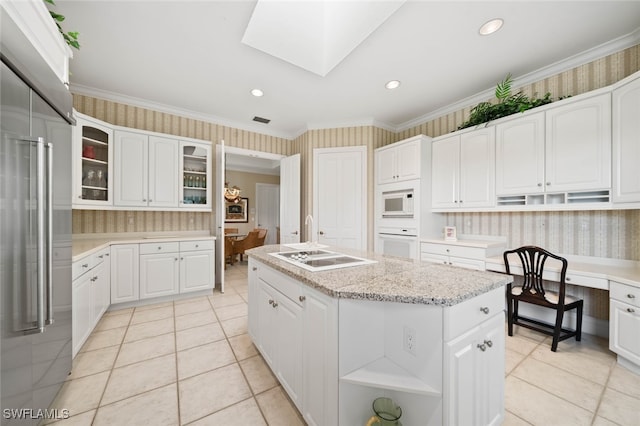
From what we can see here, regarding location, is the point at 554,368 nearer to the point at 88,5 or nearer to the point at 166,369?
the point at 166,369

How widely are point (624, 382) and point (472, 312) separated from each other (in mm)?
1742

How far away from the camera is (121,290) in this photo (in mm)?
2865

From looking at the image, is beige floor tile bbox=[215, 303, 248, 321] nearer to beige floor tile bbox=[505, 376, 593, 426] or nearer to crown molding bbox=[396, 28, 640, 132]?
beige floor tile bbox=[505, 376, 593, 426]

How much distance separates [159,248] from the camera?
3.09 m

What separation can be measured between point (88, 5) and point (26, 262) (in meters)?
2.02

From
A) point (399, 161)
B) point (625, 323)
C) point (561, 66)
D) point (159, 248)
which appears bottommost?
point (625, 323)

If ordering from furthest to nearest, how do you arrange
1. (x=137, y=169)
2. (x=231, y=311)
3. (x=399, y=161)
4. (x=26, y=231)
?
1. (x=399, y=161)
2. (x=137, y=169)
3. (x=231, y=311)
4. (x=26, y=231)

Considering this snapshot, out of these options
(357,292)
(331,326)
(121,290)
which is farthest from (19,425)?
(121,290)

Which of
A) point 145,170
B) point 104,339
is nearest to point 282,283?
point 104,339

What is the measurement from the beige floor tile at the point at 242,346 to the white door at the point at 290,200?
197 cm

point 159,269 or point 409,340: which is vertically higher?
point 409,340

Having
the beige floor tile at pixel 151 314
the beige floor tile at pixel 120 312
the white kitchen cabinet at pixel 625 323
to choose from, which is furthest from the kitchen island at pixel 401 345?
the beige floor tile at pixel 120 312

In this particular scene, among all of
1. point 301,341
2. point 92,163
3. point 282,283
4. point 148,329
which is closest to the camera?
point 301,341

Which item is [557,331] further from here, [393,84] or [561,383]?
[393,84]
